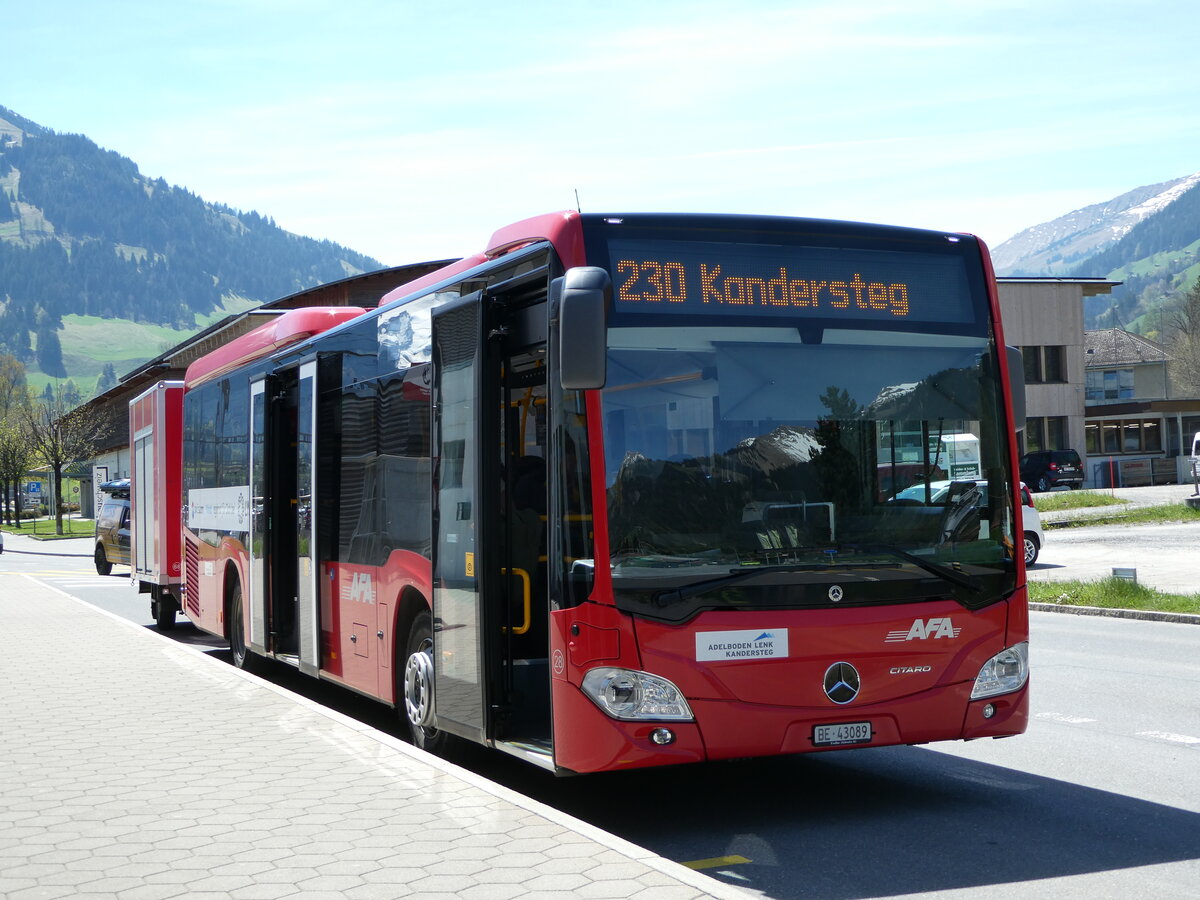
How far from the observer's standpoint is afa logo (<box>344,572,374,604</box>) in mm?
9570

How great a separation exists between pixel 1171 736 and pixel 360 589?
5.52 metres

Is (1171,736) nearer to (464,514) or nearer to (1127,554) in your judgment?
(464,514)

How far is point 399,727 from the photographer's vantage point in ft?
34.8

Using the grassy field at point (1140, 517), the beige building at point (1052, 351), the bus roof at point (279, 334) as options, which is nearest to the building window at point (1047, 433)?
the beige building at point (1052, 351)

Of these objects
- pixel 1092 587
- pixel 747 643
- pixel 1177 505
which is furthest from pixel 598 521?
pixel 1177 505

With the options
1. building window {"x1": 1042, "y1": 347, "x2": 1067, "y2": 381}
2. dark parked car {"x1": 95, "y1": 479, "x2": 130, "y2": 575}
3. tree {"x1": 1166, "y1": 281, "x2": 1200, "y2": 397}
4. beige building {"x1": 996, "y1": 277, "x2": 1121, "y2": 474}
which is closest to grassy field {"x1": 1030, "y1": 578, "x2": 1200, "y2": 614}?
dark parked car {"x1": 95, "y1": 479, "x2": 130, "y2": 575}

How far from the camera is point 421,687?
28.2 ft

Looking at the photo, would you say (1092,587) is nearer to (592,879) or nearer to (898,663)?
(898,663)

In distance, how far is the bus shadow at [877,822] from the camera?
235 inches

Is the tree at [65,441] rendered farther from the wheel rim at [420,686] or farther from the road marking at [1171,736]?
the road marking at [1171,736]

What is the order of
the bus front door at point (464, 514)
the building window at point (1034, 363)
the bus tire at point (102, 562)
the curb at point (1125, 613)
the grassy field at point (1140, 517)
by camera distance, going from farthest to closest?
1. the building window at point (1034, 363)
2. the grassy field at point (1140, 517)
3. the bus tire at point (102, 562)
4. the curb at point (1125, 613)
5. the bus front door at point (464, 514)

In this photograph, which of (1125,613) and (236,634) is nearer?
(236,634)

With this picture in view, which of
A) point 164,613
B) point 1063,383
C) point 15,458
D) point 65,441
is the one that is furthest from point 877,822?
point 15,458

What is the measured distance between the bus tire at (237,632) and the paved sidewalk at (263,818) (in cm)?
293
